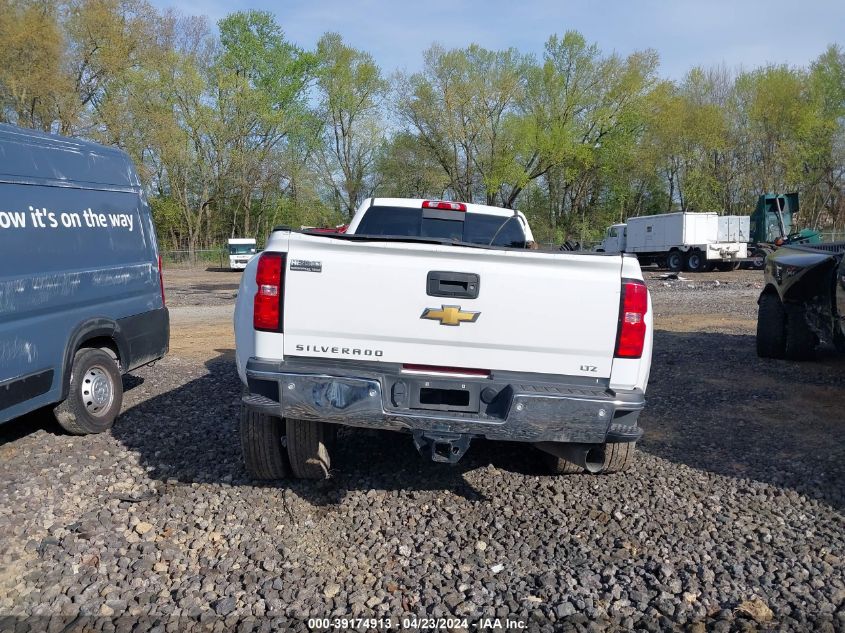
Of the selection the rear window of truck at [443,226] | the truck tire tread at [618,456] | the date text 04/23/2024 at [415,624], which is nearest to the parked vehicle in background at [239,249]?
the rear window of truck at [443,226]

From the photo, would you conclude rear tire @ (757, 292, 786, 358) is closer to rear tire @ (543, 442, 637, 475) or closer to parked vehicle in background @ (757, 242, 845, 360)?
parked vehicle in background @ (757, 242, 845, 360)

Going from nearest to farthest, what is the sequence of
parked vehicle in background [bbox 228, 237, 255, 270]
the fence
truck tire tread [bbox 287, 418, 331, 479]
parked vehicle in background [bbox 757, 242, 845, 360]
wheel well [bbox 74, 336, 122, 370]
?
1. truck tire tread [bbox 287, 418, 331, 479]
2. wheel well [bbox 74, 336, 122, 370]
3. parked vehicle in background [bbox 757, 242, 845, 360]
4. parked vehicle in background [bbox 228, 237, 255, 270]
5. the fence

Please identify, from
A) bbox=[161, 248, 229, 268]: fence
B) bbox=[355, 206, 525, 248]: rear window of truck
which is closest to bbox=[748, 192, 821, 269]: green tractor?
bbox=[355, 206, 525, 248]: rear window of truck

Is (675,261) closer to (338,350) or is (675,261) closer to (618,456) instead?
→ (618,456)

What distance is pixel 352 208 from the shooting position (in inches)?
1911

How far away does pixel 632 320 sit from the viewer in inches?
133

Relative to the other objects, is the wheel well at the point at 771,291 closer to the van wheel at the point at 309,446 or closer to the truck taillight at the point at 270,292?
the van wheel at the point at 309,446

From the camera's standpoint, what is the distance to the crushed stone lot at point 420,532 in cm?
288

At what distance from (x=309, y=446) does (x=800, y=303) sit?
6.24 m

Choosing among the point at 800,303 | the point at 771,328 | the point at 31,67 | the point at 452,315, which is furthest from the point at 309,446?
the point at 31,67

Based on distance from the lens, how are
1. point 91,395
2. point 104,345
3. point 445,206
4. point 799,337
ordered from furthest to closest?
point 799,337 < point 445,206 < point 104,345 < point 91,395

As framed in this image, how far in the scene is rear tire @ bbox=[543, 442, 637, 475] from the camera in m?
4.13

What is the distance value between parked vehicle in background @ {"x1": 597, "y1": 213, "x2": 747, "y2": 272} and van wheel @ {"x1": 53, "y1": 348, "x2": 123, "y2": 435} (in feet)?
90.9

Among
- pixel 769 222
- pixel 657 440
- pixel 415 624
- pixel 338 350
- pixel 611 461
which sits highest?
pixel 769 222
